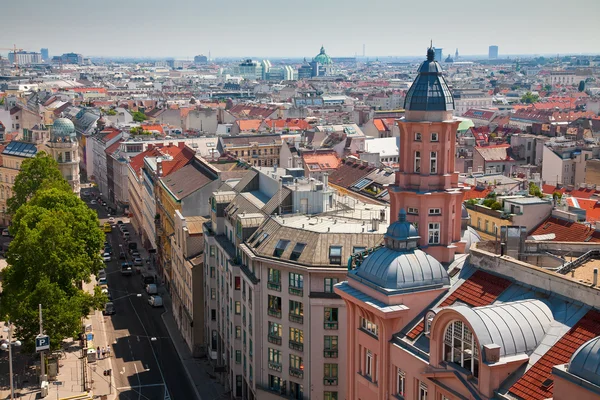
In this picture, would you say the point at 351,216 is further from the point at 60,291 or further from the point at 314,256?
the point at 60,291

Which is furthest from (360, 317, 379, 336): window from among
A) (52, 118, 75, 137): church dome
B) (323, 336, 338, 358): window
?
(52, 118, 75, 137): church dome

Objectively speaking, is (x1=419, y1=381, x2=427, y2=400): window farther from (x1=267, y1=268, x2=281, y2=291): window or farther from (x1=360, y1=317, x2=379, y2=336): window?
(x1=267, y1=268, x2=281, y2=291): window

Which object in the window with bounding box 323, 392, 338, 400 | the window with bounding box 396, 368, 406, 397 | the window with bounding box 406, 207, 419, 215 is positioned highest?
the window with bounding box 406, 207, 419, 215

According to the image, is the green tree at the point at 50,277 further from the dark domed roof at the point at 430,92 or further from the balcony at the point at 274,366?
the dark domed roof at the point at 430,92

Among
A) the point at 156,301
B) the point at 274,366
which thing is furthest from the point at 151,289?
the point at 274,366

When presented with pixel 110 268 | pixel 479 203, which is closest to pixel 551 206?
pixel 479 203

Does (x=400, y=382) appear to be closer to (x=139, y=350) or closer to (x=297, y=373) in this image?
(x=297, y=373)
